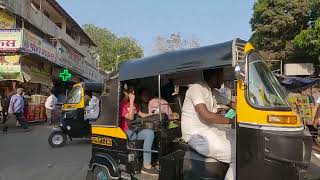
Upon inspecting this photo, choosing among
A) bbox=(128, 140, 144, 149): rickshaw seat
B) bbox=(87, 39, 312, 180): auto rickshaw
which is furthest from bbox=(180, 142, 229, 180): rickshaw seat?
bbox=(128, 140, 144, 149): rickshaw seat

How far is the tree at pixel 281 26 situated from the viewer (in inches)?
1210

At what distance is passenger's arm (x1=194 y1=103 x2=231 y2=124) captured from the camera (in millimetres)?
5305

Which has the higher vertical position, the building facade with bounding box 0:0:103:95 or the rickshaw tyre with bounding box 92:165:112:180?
the building facade with bounding box 0:0:103:95

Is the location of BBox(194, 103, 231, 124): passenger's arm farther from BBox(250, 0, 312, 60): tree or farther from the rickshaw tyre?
BBox(250, 0, 312, 60): tree

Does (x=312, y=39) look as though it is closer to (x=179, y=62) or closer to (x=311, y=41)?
(x=311, y=41)

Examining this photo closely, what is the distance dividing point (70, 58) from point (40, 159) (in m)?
23.5

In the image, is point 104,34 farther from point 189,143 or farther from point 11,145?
point 189,143

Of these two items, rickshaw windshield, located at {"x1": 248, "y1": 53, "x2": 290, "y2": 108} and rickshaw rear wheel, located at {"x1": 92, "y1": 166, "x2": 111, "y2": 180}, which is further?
rickshaw rear wheel, located at {"x1": 92, "y1": 166, "x2": 111, "y2": 180}

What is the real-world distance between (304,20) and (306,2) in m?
1.21

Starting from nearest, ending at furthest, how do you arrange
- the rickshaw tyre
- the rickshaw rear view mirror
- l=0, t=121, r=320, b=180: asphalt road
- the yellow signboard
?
the rickshaw rear view mirror, the rickshaw tyre, l=0, t=121, r=320, b=180: asphalt road, the yellow signboard

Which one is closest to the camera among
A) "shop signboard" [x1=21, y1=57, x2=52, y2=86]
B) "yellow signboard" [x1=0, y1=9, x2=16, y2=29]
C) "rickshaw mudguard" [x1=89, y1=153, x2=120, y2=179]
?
"rickshaw mudguard" [x1=89, y1=153, x2=120, y2=179]

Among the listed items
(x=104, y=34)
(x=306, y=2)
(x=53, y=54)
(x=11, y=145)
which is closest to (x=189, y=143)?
(x=11, y=145)

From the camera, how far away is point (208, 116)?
530 centimetres

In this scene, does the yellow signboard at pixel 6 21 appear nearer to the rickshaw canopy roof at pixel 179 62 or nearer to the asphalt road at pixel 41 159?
the asphalt road at pixel 41 159
